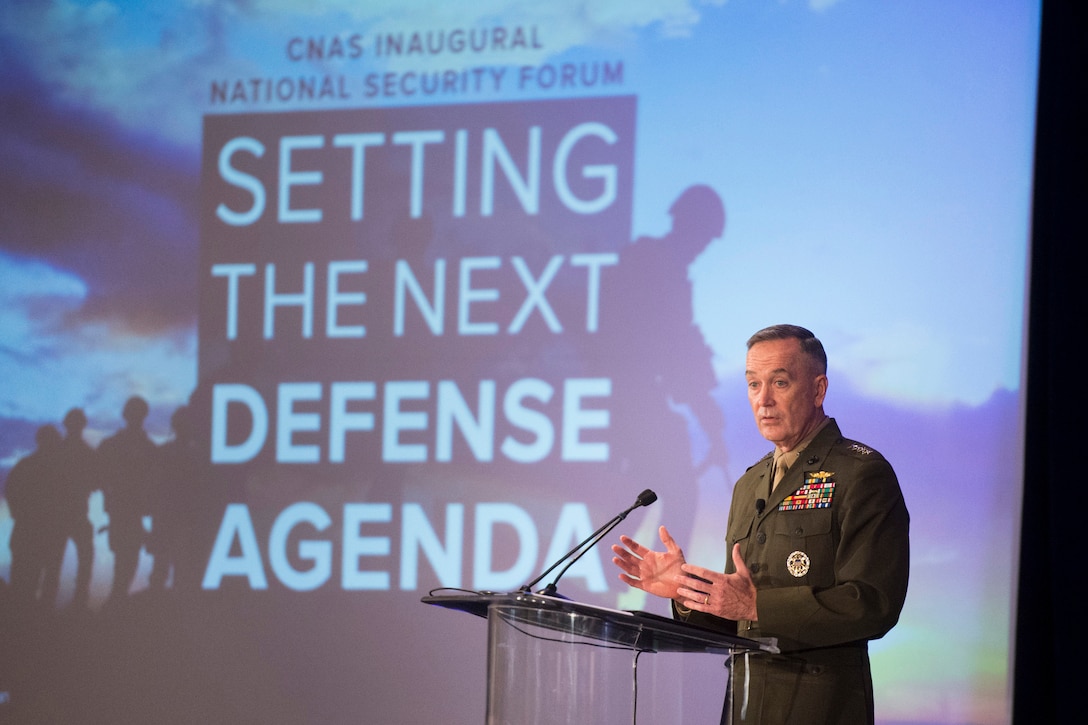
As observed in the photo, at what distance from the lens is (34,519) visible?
5.21m

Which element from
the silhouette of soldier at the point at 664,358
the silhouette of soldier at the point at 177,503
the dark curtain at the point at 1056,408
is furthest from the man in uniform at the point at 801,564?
Answer: the silhouette of soldier at the point at 177,503

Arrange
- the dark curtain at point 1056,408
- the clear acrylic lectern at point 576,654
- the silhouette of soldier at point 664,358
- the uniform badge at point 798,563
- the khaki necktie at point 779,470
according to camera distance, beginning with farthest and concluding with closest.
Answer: the silhouette of soldier at point 664,358 < the dark curtain at point 1056,408 < the khaki necktie at point 779,470 < the uniform badge at point 798,563 < the clear acrylic lectern at point 576,654

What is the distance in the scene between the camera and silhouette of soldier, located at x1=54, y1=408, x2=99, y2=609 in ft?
16.8

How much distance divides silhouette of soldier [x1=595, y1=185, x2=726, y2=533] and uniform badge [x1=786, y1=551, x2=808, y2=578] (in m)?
1.89

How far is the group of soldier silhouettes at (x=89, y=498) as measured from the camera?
16.6 ft

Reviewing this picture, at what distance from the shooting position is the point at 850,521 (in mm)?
2547

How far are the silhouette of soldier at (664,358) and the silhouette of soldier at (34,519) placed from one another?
246 cm

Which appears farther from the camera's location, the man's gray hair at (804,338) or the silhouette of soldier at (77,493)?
the silhouette of soldier at (77,493)

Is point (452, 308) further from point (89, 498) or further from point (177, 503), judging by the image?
point (89, 498)

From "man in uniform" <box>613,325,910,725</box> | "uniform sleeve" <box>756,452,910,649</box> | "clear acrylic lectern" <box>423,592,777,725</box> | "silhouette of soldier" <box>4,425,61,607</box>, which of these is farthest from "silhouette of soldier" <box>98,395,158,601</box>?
"uniform sleeve" <box>756,452,910,649</box>

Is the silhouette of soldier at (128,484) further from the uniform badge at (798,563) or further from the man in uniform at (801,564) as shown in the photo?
the uniform badge at (798,563)

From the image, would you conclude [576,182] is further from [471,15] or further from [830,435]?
[830,435]

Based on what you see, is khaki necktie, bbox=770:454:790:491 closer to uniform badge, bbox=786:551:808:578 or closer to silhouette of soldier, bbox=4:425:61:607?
uniform badge, bbox=786:551:808:578

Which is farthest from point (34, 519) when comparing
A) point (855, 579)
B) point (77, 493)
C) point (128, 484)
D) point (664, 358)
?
point (855, 579)
